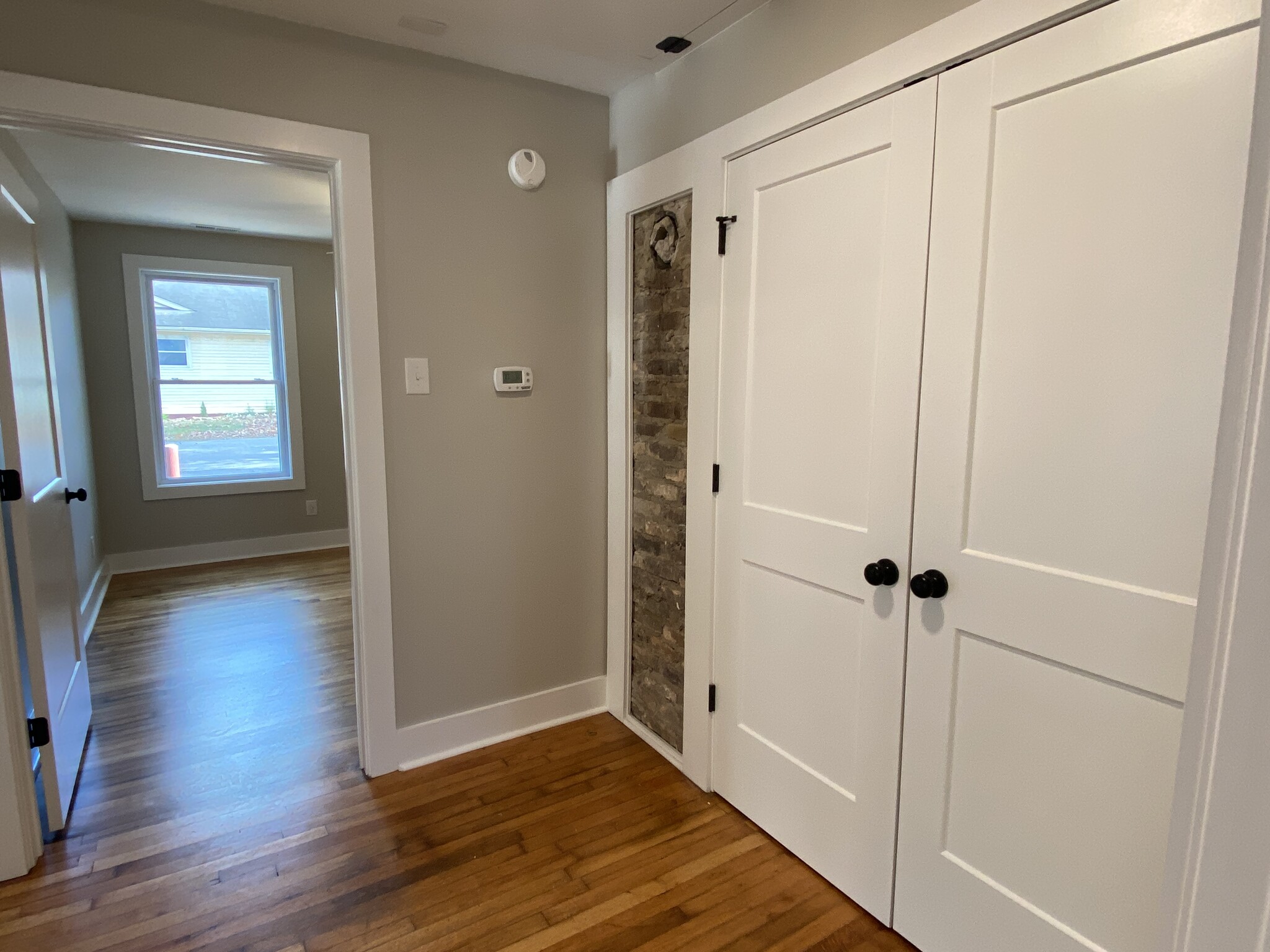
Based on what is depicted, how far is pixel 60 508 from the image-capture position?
2557mm

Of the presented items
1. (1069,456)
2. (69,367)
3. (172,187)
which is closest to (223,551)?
(69,367)

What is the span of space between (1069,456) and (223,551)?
222 inches

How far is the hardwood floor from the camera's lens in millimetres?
1751

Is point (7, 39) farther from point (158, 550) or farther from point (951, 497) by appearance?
point (158, 550)

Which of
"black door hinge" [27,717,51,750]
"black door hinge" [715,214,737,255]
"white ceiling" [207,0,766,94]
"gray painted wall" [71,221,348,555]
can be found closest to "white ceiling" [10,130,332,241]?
"gray painted wall" [71,221,348,555]

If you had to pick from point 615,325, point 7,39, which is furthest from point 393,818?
point 7,39

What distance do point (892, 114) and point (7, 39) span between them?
220 cm

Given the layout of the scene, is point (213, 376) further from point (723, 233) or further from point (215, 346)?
point (723, 233)

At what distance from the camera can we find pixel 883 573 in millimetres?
1654

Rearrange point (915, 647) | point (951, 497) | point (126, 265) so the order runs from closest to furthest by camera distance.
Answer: point (951, 497) < point (915, 647) < point (126, 265)

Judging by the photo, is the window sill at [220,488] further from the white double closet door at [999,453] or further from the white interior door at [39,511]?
the white double closet door at [999,453]

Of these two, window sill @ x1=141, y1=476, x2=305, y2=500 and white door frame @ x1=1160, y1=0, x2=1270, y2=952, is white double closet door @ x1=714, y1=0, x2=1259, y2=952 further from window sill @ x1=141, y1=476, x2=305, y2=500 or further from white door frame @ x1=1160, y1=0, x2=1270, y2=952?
window sill @ x1=141, y1=476, x2=305, y2=500

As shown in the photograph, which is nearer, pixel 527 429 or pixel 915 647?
pixel 915 647

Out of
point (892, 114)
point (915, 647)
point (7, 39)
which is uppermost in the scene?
point (7, 39)
